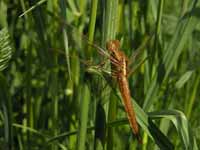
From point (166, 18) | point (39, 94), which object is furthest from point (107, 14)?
point (166, 18)

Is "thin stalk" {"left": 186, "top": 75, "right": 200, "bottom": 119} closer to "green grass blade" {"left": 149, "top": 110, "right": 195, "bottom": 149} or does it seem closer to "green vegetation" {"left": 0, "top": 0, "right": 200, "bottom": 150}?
"green vegetation" {"left": 0, "top": 0, "right": 200, "bottom": 150}

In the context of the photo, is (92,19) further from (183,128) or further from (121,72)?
(183,128)

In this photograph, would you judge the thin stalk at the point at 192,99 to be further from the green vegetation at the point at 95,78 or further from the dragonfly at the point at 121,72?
the dragonfly at the point at 121,72

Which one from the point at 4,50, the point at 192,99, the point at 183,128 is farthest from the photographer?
the point at 192,99

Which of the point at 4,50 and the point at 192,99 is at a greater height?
the point at 4,50

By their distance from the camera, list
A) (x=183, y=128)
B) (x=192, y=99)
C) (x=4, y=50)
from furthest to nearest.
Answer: (x=192, y=99)
(x=4, y=50)
(x=183, y=128)

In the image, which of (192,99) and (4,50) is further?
(192,99)

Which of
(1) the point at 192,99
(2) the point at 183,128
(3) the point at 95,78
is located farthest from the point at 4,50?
(1) the point at 192,99

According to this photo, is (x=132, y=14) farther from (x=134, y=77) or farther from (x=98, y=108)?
(x=98, y=108)

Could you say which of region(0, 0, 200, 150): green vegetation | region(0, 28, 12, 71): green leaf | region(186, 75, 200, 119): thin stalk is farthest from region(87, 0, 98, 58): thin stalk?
region(186, 75, 200, 119): thin stalk
